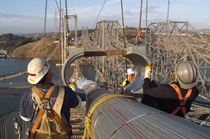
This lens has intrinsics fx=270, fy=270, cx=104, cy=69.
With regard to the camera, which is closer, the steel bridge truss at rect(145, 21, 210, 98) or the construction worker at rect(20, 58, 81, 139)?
the construction worker at rect(20, 58, 81, 139)

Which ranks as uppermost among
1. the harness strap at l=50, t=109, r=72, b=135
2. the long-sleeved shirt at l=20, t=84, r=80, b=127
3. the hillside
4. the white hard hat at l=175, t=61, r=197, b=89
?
the white hard hat at l=175, t=61, r=197, b=89

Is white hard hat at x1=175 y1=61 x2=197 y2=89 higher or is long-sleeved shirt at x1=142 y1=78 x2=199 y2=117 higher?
white hard hat at x1=175 y1=61 x2=197 y2=89

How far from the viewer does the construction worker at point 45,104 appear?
2484 millimetres

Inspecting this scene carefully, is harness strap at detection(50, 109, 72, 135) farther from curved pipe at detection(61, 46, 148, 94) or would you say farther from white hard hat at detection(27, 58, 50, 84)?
curved pipe at detection(61, 46, 148, 94)

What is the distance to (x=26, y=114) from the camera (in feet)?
8.78

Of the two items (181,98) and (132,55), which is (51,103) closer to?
(181,98)

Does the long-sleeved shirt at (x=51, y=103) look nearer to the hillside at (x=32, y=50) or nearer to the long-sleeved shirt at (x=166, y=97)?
the long-sleeved shirt at (x=166, y=97)

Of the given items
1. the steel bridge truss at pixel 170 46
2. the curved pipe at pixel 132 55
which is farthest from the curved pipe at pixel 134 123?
the steel bridge truss at pixel 170 46

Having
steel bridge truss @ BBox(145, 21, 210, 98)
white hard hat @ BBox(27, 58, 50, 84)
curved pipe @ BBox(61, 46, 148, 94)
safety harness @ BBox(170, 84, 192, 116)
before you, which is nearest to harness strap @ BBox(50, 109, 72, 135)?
white hard hat @ BBox(27, 58, 50, 84)

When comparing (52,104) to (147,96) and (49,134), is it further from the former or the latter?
(147,96)

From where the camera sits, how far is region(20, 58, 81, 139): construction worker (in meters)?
2.48

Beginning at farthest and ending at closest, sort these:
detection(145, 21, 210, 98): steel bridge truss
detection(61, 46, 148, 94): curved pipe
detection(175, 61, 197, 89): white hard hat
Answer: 1. detection(145, 21, 210, 98): steel bridge truss
2. detection(61, 46, 148, 94): curved pipe
3. detection(175, 61, 197, 89): white hard hat

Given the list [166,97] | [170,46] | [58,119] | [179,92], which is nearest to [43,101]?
[58,119]

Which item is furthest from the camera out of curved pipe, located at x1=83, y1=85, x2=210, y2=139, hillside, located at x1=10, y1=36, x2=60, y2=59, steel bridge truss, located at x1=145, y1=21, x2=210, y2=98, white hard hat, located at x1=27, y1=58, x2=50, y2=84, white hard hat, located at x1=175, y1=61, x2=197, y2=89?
hillside, located at x1=10, y1=36, x2=60, y2=59
